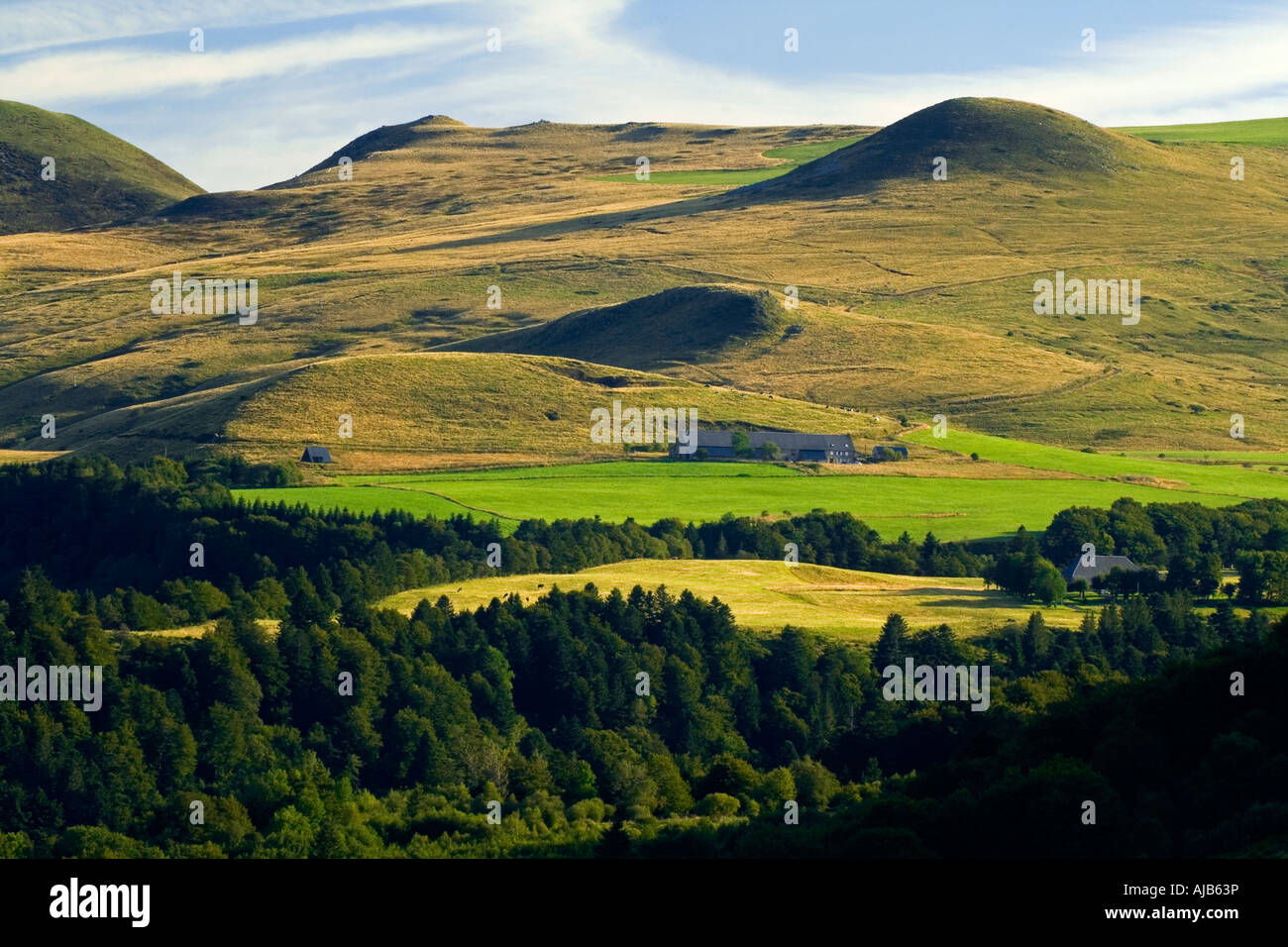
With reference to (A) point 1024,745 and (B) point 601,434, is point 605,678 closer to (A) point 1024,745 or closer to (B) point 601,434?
(A) point 1024,745

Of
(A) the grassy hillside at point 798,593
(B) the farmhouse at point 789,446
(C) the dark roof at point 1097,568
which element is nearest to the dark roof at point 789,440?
(B) the farmhouse at point 789,446

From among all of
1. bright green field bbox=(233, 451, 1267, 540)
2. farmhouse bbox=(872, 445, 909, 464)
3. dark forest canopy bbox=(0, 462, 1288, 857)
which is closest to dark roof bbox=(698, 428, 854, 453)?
farmhouse bbox=(872, 445, 909, 464)

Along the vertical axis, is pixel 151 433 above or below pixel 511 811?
above

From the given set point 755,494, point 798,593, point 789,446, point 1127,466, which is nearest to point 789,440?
point 789,446

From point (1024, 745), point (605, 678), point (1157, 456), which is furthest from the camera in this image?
point (1157, 456)

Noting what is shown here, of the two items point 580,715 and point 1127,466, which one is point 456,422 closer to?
point 1127,466

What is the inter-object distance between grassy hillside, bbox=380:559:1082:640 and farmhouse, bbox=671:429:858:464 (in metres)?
43.2

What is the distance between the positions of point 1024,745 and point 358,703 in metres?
37.4

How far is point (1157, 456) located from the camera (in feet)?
585

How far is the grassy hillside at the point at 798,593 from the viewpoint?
10688 centimetres

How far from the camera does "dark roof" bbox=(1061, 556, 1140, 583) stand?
394ft

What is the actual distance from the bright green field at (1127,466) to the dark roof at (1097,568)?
79.4 ft

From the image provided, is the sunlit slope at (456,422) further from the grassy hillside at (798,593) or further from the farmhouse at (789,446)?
the grassy hillside at (798,593)
